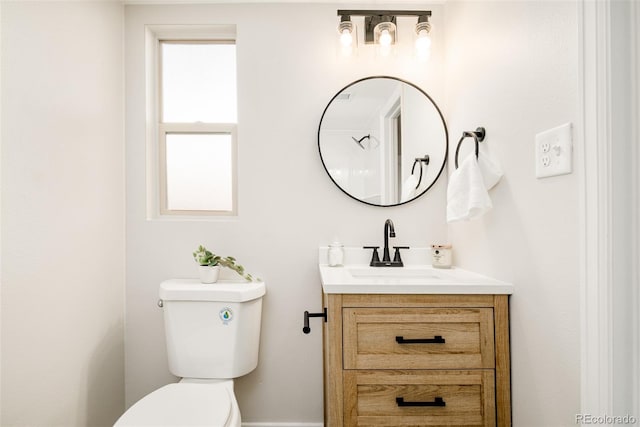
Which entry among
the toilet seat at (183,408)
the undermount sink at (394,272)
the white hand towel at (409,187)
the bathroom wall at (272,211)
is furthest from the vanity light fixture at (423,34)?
the toilet seat at (183,408)

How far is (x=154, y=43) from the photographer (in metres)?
1.84

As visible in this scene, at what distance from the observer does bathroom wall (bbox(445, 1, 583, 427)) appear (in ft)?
2.91

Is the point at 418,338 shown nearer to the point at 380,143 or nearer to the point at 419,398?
the point at 419,398

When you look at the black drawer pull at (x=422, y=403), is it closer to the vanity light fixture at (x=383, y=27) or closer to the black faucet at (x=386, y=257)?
the black faucet at (x=386, y=257)

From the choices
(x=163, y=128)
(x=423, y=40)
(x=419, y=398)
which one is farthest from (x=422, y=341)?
(x=163, y=128)

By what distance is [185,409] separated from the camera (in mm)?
1167

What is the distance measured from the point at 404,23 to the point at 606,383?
1682 millimetres

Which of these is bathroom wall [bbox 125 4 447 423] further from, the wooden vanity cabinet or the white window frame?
the wooden vanity cabinet

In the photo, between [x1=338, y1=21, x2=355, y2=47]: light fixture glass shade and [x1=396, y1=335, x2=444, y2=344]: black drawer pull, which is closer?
[x1=396, y1=335, x2=444, y2=344]: black drawer pull

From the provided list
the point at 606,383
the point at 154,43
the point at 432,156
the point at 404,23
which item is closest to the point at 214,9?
the point at 154,43

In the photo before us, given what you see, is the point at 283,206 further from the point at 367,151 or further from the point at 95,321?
the point at 95,321

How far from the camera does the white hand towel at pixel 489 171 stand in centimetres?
122

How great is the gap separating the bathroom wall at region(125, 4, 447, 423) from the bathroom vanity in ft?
2.01

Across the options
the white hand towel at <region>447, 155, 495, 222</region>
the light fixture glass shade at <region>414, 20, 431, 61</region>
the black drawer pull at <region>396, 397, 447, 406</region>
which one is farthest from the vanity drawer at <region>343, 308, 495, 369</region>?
the light fixture glass shade at <region>414, 20, 431, 61</region>
